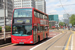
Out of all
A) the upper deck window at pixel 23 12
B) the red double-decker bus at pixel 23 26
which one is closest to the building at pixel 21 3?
the upper deck window at pixel 23 12

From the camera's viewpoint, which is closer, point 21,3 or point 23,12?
point 23,12

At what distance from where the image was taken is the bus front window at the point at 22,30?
599 inches

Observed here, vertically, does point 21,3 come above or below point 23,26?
above

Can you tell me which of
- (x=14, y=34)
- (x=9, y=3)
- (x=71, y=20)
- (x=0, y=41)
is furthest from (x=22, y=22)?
(x=9, y=3)

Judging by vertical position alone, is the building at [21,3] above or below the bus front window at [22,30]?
above

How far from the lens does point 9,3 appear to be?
136 meters

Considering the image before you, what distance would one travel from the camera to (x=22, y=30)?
50.2ft

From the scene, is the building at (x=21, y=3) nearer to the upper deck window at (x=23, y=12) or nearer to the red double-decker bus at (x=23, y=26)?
the upper deck window at (x=23, y=12)

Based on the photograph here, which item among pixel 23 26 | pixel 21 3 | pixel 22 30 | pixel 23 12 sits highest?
pixel 21 3

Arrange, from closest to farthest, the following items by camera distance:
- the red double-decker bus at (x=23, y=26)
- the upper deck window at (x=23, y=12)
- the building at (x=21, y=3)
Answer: the red double-decker bus at (x=23, y=26) < the upper deck window at (x=23, y=12) < the building at (x=21, y=3)

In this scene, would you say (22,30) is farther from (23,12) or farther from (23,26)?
(23,12)

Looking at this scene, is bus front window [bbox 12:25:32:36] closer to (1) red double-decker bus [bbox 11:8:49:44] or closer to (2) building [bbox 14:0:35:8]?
(1) red double-decker bus [bbox 11:8:49:44]

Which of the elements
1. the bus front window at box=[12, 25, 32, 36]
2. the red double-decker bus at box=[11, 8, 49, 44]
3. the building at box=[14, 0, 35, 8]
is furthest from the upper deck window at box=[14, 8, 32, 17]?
the building at box=[14, 0, 35, 8]

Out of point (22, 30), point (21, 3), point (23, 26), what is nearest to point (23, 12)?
point (23, 26)
